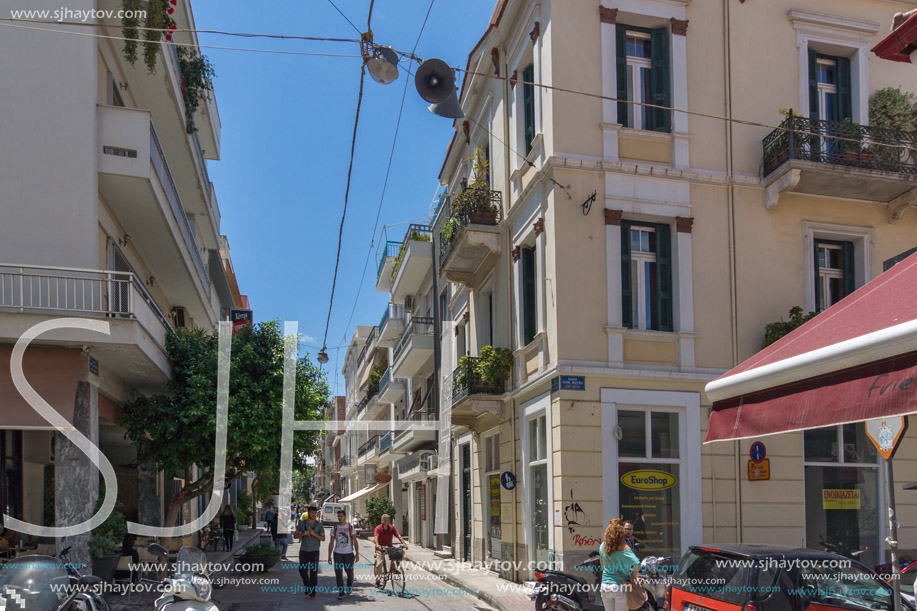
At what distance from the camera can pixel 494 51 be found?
733 inches

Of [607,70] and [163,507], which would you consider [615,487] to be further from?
[163,507]

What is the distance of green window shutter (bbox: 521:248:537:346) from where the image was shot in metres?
16.7

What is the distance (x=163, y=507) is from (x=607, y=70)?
61.9ft

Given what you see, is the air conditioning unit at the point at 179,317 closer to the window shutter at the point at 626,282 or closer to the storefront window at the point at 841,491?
the window shutter at the point at 626,282

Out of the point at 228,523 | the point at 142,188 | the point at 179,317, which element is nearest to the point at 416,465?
the point at 228,523

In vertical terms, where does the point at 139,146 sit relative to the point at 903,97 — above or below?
below

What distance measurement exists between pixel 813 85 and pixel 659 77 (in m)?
3.48

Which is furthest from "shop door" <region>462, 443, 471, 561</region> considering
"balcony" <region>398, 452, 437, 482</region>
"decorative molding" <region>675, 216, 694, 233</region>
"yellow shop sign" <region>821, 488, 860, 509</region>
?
"yellow shop sign" <region>821, 488, 860, 509</region>

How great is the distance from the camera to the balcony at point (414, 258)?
90.8 feet

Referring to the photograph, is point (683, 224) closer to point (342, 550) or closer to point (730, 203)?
point (730, 203)

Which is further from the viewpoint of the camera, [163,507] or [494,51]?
[163,507]

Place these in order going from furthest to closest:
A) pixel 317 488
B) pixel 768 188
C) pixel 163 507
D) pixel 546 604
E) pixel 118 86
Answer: pixel 317 488, pixel 163 507, pixel 118 86, pixel 768 188, pixel 546 604

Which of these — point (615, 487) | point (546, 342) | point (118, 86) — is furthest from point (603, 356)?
point (118, 86)

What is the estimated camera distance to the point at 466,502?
22.1 metres
